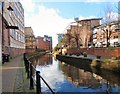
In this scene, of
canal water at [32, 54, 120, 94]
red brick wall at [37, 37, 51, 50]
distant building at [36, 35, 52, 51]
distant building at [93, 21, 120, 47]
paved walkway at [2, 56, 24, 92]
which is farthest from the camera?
red brick wall at [37, 37, 51, 50]

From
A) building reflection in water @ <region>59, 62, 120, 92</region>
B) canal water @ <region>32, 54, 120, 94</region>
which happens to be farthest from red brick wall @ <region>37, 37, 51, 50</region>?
building reflection in water @ <region>59, 62, 120, 92</region>

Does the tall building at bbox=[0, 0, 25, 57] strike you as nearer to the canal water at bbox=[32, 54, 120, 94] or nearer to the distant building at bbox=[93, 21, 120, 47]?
the canal water at bbox=[32, 54, 120, 94]

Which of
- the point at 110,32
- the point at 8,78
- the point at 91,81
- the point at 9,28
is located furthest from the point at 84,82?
the point at 110,32

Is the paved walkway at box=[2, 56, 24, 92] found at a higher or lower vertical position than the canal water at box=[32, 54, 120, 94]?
higher

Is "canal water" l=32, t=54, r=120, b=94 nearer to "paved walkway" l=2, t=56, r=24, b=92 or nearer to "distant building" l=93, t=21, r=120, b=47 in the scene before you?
"paved walkway" l=2, t=56, r=24, b=92

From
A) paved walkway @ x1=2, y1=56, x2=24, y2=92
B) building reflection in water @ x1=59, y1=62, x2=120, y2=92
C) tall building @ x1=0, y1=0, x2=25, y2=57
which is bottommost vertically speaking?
building reflection in water @ x1=59, y1=62, x2=120, y2=92

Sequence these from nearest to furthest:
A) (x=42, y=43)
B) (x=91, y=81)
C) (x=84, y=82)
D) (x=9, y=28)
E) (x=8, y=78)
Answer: (x=8, y=78), (x=84, y=82), (x=91, y=81), (x=9, y=28), (x=42, y=43)

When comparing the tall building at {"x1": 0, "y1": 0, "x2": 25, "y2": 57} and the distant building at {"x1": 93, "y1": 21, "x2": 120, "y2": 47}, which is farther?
the distant building at {"x1": 93, "y1": 21, "x2": 120, "y2": 47}

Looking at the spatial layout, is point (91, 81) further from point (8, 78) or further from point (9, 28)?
point (9, 28)

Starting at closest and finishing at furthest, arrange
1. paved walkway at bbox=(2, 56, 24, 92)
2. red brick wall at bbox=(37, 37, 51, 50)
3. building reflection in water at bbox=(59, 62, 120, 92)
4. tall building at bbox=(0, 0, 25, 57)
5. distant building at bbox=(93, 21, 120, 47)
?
1. paved walkway at bbox=(2, 56, 24, 92)
2. building reflection in water at bbox=(59, 62, 120, 92)
3. tall building at bbox=(0, 0, 25, 57)
4. distant building at bbox=(93, 21, 120, 47)
5. red brick wall at bbox=(37, 37, 51, 50)

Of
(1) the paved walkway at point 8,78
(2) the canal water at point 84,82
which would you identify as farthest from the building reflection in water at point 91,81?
(1) the paved walkway at point 8,78

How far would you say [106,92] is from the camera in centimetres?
1631

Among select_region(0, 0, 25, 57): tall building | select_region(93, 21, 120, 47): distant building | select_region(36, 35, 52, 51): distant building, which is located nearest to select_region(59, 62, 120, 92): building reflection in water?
select_region(0, 0, 25, 57): tall building

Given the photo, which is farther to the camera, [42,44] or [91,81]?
[42,44]
